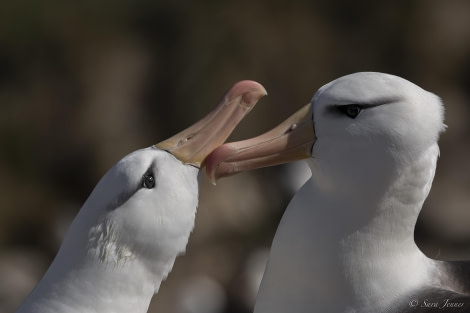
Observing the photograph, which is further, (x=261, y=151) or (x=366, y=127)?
(x=261, y=151)

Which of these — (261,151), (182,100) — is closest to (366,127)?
(261,151)

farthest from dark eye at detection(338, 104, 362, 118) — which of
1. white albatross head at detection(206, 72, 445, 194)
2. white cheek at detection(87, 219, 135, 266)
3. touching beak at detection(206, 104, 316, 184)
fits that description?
white cheek at detection(87, 219, 135, 266)

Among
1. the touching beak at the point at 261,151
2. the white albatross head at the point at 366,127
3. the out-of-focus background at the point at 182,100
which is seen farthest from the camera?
the out-of-focus background at the point at 182,100

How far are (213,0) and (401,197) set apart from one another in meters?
7.01

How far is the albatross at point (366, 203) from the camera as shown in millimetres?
3738

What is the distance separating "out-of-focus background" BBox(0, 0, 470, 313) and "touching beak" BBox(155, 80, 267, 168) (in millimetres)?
5708

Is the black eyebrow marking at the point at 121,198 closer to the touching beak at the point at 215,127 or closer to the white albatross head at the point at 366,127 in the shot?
the touching beak at the point at 215,127

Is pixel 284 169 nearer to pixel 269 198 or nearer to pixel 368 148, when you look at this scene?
pixel 269 198

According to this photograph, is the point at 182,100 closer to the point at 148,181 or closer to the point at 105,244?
the point at 148,181

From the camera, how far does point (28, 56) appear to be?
34.4ft

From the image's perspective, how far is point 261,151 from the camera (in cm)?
405

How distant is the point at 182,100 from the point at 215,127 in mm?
6143

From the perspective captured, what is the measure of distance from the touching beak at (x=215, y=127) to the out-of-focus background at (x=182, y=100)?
571cm

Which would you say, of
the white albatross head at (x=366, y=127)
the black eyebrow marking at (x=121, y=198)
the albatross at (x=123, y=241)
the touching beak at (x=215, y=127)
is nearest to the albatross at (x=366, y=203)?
the white albatross head at (x=366, y=127)
